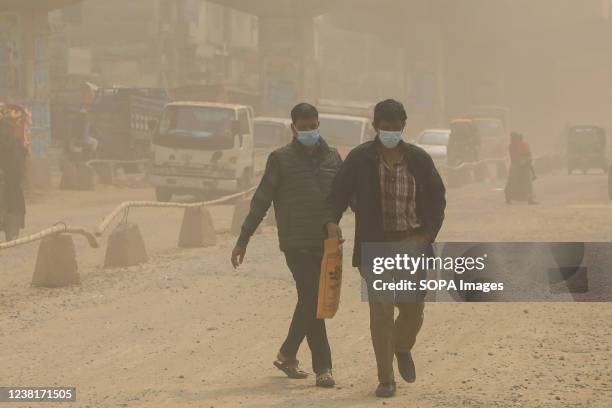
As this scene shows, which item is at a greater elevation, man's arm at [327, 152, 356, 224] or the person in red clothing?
man's arm at [327, 152, 356, 224]

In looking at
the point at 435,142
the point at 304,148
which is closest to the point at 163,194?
the point at 435,142

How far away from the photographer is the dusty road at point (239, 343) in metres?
7.99

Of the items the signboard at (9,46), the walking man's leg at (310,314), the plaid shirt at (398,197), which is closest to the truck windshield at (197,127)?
the signboard at (9,46)

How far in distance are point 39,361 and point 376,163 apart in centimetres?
331

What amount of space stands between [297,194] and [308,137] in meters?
0.37

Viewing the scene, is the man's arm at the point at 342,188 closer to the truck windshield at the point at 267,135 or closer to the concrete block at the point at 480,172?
A: the truck windshield at the point at 267,135

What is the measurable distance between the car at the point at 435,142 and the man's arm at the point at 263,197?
111ft

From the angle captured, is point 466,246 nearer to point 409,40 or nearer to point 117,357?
point 117,357

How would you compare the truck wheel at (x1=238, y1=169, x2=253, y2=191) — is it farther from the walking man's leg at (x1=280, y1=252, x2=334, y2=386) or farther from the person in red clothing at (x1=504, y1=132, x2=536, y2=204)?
the walking man's leg at (x1=280, y1=252, x2=334, y2=386)

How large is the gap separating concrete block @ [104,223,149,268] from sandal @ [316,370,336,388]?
8.21 metres

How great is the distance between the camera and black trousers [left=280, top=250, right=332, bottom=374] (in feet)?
26.9

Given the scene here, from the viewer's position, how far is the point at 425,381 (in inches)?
330

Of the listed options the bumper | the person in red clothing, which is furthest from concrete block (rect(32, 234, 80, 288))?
the person in red clothing

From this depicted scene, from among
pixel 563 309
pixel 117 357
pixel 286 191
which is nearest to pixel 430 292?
pixel 563 309
